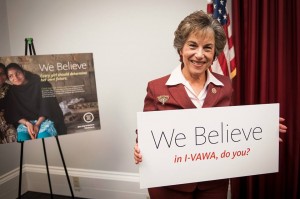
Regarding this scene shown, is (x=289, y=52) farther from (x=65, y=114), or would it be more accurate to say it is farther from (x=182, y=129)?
(x=65, y=114)

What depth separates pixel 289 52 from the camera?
204 centimetres

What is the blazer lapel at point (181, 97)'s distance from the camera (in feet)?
4.66

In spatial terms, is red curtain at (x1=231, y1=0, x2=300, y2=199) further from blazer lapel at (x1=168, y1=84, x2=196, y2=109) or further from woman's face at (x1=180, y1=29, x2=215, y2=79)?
blazer lapel at (x1=168, y1=84, x2=196, y2=109)

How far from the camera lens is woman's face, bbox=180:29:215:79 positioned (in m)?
1.39

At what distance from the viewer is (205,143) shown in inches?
56.3

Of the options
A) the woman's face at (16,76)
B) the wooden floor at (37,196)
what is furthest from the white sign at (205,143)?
the wooden floor at (37,196)

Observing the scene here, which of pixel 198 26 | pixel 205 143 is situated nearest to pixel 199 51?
pixel 198 26

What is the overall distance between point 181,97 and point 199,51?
27 cm

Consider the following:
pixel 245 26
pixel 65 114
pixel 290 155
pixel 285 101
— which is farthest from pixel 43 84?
pixel 290 155

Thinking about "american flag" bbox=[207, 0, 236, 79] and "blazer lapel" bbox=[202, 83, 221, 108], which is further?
"american flag" bbox=[207, 0, 236, 79]

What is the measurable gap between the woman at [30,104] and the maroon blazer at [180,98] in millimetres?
917

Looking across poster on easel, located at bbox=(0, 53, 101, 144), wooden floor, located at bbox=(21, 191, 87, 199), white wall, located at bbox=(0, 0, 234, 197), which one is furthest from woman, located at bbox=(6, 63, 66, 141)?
wooden floor, located at bbox=(21, 191, 87, 199)

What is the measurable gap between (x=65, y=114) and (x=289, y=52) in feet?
6.01

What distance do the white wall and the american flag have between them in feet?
0.90
